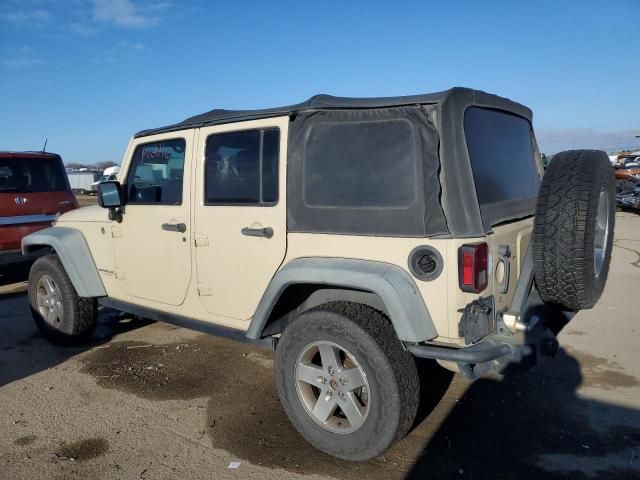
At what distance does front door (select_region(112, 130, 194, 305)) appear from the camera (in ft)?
13.1

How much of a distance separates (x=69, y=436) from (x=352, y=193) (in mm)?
2452

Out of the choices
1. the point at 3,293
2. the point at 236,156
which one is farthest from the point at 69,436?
the point at 3,293

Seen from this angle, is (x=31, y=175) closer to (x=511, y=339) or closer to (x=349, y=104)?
(x=349, y=104)

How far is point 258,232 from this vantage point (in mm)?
3461

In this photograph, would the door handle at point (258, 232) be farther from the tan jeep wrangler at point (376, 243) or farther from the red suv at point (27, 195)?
the red suv at point (27, 195)

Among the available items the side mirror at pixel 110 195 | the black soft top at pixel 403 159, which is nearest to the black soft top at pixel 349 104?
the black soft top at pixel 403 159

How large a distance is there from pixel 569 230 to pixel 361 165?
119 centimetres

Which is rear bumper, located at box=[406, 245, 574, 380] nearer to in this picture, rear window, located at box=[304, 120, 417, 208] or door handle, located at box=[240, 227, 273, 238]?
rear window, located at box=[304, 120, 417, 208]

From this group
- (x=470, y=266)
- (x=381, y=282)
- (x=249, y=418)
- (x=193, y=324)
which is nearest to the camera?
(x=470, y=266)

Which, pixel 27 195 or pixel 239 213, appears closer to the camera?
pixel 239 213

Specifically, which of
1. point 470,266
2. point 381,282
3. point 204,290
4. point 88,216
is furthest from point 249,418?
point 88,216

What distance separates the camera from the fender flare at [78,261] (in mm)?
4773

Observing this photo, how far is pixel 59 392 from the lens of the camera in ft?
13.8

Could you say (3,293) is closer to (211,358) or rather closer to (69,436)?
(211,358)
